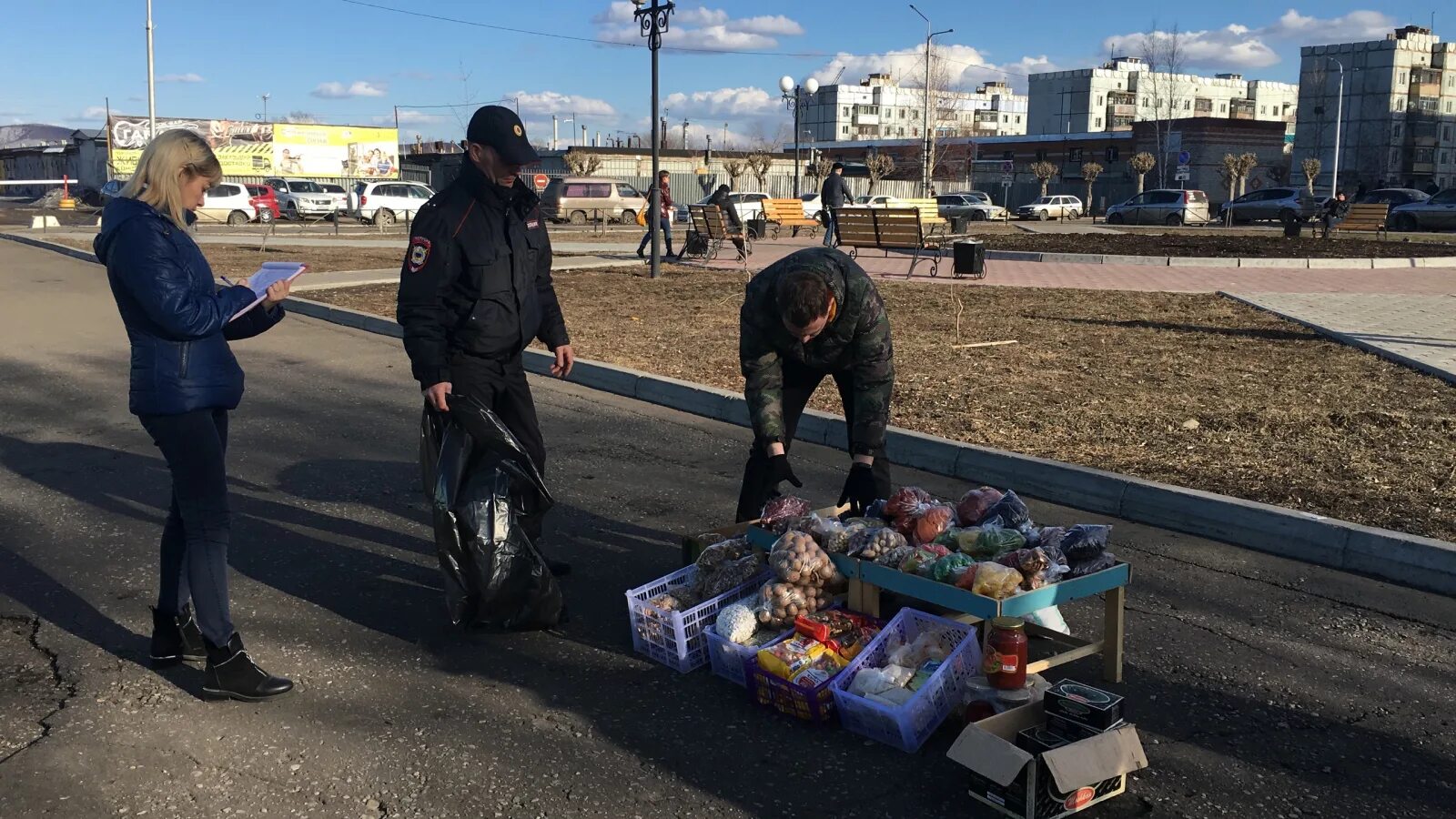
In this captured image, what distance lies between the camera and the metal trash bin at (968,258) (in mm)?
17594

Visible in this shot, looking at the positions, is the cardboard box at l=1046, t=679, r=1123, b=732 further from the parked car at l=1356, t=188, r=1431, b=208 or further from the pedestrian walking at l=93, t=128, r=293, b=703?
the parked car at l=1356, t=188, r=1431, b=208

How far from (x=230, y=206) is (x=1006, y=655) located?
41326 millimetres

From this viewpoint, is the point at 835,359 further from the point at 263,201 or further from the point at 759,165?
the point at 759,165

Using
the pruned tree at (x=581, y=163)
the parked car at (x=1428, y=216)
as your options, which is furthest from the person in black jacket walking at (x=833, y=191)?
the pruned tree at (x=581, y=163)

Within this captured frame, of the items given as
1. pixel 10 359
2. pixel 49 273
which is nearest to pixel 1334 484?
Answer: pixel 10 359

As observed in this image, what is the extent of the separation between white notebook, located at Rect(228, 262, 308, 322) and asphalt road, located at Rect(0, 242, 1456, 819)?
1.30m

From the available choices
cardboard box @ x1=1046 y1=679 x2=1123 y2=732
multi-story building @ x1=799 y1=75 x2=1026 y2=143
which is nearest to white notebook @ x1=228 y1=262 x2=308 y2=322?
cardboard box @ x1=1046 y1=679 x2=1123 y2=732

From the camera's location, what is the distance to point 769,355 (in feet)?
15.4

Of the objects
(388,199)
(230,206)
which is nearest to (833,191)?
(388,199)

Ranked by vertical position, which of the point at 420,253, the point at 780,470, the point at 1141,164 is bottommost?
the point at 780,470

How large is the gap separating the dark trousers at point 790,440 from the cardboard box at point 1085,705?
1.55 meters

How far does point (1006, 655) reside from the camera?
3604 mm

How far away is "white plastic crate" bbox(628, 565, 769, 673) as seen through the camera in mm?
4137

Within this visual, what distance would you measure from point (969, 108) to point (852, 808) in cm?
15273
